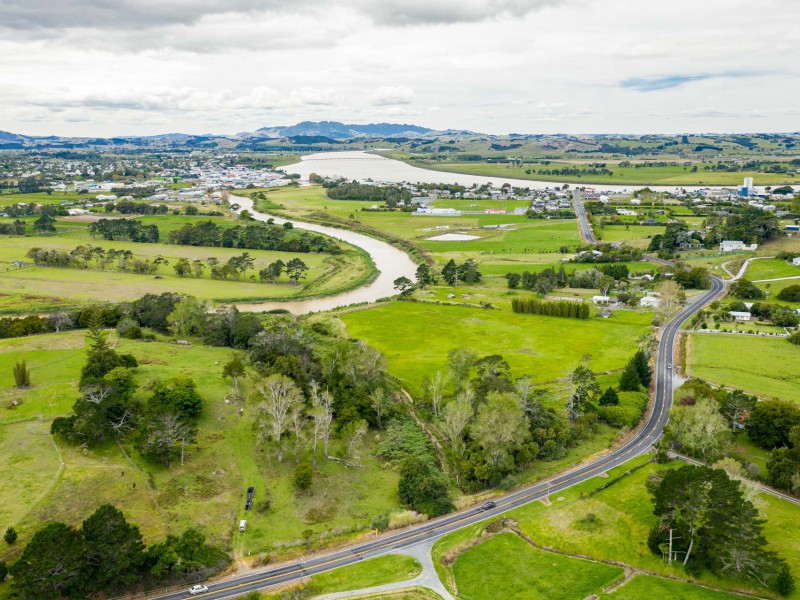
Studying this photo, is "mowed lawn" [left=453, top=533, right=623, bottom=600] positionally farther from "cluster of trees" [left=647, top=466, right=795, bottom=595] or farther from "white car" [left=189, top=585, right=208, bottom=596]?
"white car" [left=189, top=585, right=208, bottom=596]

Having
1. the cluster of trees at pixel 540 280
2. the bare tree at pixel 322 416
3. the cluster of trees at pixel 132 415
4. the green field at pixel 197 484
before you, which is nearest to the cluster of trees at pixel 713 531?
the green field at pixel 197 484

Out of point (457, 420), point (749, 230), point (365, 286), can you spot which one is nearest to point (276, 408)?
point (457, 420)

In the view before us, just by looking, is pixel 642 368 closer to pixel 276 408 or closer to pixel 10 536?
pixel 276 408

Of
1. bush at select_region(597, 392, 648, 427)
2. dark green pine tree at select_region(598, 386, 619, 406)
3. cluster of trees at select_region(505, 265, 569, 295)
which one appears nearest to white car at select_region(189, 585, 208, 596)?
bush at select_region(597, 392, 648, 427)

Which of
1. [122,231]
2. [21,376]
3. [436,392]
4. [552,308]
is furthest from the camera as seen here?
[122,231]

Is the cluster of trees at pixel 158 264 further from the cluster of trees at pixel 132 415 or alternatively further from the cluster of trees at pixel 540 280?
the cluster of trees at pixel 132 415
